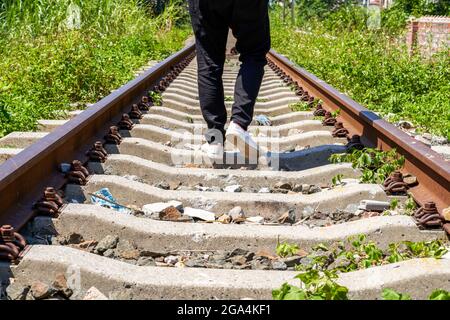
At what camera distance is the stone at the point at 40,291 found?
8.42 ft

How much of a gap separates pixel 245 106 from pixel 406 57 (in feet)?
18.0

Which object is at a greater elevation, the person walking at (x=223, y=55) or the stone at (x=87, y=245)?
the person walking at (x=223, y=55)

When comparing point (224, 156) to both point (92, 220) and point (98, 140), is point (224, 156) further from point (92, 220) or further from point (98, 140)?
point (92, 220)

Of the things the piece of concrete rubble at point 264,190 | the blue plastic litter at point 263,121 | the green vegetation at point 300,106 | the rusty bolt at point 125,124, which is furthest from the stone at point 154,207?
the green vegetation at point 300,106

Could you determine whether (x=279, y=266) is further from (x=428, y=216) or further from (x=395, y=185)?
(x=395, y=185)

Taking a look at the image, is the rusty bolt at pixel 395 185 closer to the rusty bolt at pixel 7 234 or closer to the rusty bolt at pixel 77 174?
the rusty bolt at pixel 77 174

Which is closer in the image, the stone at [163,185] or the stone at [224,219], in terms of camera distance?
the stone at [224,219]

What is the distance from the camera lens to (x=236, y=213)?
3738mm

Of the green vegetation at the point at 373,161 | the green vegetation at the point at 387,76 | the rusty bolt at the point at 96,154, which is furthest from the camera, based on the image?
the green vegetation at the point at 387,76

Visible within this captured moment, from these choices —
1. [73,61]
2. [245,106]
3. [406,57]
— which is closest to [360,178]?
[245,106]

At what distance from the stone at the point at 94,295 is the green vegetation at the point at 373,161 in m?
1.98

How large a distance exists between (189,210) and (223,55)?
4.85 feet
